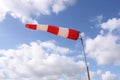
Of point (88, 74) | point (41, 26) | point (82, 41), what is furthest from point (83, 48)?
point (41, 26)

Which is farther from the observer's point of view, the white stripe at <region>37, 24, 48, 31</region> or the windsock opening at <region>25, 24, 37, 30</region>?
the windsock opening at <region>25, 24, 37, 30</region>

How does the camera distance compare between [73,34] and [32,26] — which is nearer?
[73,34]

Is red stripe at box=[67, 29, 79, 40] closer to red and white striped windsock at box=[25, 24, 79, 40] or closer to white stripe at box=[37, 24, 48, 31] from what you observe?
red and white striped windsock at box=[25, 24, 79, 40]

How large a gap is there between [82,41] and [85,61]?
158 centimetres

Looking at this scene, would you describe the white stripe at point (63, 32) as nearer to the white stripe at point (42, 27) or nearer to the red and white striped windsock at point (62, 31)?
the red and white striped windsock at point (62, 31)

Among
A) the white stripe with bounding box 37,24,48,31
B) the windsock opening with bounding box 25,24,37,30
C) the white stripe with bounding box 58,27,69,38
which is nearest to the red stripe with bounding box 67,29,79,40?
the white stripe with bounding box 58,27,69,38

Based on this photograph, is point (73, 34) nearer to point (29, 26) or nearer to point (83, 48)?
point (83, 48)

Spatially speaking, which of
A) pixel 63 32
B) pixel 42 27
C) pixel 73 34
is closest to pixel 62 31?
pixel 63 32

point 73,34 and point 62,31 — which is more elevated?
point 62,31

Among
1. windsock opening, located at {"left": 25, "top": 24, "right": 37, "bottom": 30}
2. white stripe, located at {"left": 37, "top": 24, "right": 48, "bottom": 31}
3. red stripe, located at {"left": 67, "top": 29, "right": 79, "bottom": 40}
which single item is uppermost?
windsock opening, located at {"left": 25, "top": 24, "right": 37, "bottom": 30}

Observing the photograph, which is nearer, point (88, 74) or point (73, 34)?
point (88, 74)

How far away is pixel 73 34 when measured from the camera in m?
20.9

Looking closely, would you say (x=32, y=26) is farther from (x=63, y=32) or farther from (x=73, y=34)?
(x=73, y=34)

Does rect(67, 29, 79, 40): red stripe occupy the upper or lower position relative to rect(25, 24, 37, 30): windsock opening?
lower
